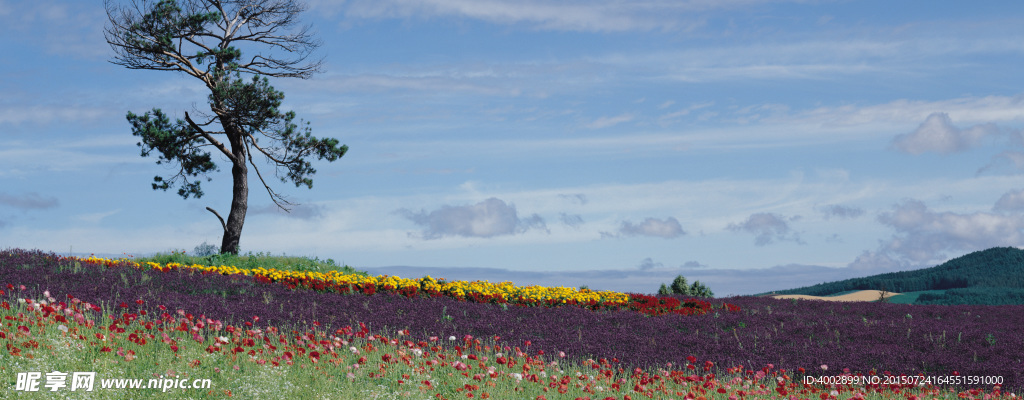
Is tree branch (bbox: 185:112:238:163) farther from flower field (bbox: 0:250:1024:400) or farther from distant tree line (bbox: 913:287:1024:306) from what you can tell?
distant tree line (bbox: 913:287:1024:306)

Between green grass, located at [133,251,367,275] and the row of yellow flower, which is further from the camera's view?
green grass, located at [133,251,367,275]

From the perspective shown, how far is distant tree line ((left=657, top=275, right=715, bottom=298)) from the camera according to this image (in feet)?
79.8

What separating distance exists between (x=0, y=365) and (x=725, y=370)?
26.4 feet

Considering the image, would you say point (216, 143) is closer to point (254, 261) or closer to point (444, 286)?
point (254, 261)

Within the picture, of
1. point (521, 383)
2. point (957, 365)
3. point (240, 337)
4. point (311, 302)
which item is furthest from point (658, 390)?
point (311, 302)

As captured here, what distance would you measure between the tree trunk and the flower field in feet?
26.4

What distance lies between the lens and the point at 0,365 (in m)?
6.00

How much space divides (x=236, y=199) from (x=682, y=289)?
1478 cm

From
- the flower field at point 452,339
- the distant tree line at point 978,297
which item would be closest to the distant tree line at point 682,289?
the flower field at point 452,339

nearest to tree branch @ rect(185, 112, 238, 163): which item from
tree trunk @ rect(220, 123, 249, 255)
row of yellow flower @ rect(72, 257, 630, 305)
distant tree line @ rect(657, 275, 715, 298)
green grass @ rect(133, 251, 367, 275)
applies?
tree trunk @ rect(220, 123, 249, 255)

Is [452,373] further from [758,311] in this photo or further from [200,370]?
[758,311]

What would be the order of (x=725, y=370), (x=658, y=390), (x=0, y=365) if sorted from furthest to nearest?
(x=725, y=370) → (x=658, y=390) → (x=0, y=365)

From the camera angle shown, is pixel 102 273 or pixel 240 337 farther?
pixel 102 273

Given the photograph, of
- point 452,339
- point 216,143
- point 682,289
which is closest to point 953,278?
point 682,289
